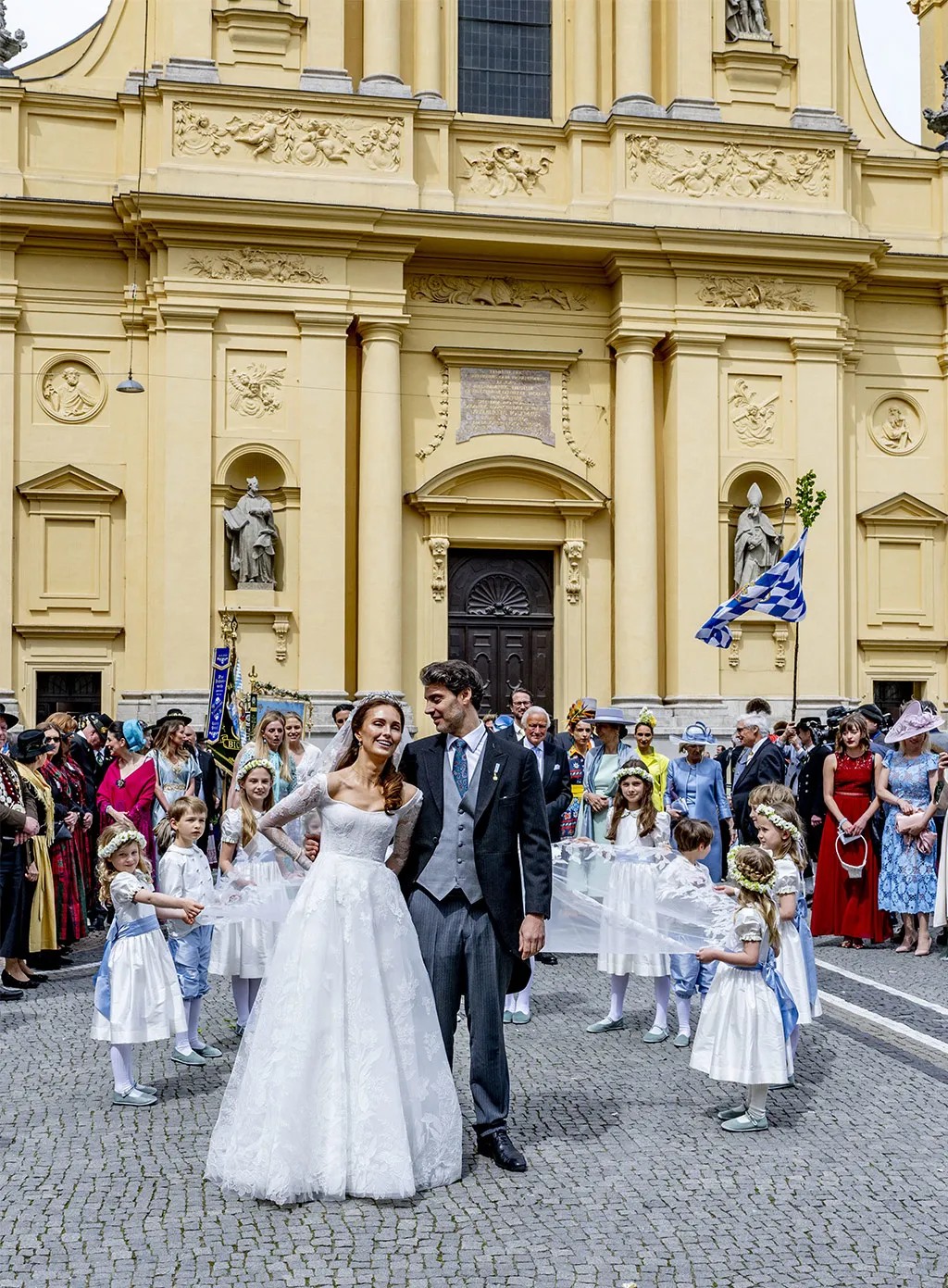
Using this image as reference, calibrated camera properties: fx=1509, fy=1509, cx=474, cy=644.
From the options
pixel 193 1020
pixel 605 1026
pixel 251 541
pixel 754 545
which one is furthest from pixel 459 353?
pixel 193 1020

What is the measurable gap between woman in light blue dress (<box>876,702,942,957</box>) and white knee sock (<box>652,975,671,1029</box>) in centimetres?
413

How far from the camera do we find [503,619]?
23.3 m

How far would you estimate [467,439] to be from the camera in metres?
22.9

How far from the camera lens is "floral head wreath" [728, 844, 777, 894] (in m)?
6.97

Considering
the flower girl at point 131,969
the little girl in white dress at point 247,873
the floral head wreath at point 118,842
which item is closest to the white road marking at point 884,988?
the little girl in white dress at point 247,873

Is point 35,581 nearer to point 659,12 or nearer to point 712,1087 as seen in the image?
point 659,12

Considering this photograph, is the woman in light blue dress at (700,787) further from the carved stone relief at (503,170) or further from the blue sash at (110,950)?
the carved stone relief at (503,170)

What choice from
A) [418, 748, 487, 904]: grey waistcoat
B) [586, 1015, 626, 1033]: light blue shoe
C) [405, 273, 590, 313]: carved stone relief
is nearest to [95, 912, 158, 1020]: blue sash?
[418, 748, 487, 904]: grey waistcoat

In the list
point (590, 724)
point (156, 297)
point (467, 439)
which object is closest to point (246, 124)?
point (156, 297)

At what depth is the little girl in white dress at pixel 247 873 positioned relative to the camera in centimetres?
830

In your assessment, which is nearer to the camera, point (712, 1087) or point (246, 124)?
point (712, 1087)

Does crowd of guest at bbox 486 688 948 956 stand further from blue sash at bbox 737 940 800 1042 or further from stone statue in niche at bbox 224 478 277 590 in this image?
stone statue in niche at bbox 224 478 277 590

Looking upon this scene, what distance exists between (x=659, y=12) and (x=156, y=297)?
9119 mm

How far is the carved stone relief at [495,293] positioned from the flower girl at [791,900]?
1622 cm
